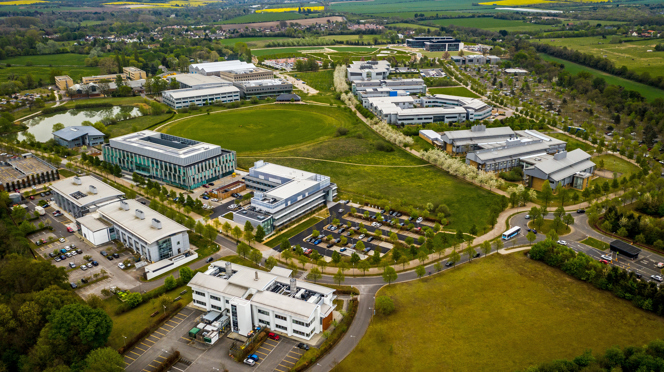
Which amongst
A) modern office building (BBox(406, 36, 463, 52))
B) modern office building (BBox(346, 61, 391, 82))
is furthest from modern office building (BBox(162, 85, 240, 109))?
modern office building (BBox(406, 36, 463, 52))

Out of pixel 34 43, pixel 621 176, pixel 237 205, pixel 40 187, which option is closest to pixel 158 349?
pixel 237 205

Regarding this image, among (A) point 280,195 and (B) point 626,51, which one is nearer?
(A) point 280,195

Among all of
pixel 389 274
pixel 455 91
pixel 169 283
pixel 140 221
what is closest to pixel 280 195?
pixel 140 221

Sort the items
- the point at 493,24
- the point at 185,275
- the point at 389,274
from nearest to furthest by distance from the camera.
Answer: the point at 389,274
the point at 185,275
the point at 493,24

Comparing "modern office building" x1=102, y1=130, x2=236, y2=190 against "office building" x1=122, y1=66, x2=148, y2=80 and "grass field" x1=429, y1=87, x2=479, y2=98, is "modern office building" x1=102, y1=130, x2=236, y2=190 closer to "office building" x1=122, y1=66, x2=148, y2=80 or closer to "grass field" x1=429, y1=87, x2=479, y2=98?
"grass field" x1=429, y1=87, x2=479, y2=98

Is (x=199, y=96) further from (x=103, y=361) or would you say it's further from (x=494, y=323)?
(x=494, y=323)

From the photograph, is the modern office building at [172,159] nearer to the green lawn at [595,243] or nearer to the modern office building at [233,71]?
the green lawn at [595,243]

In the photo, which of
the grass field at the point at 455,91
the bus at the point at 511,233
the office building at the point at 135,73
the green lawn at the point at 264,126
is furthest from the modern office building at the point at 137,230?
the office building at the point at 135,73
